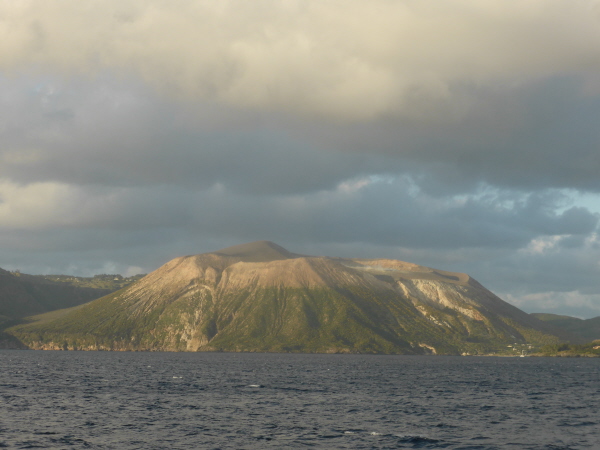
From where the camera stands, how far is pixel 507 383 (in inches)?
7731

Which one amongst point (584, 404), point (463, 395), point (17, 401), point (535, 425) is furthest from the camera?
point (463, 395)

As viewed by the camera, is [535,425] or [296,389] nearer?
[535,425]

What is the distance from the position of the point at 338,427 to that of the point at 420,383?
100666 mm

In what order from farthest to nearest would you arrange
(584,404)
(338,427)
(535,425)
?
1. (584,404)
2. (535,425)
3. (338,427)

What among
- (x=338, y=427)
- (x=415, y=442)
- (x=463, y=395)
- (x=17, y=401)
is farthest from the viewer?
(x=463, y=395)

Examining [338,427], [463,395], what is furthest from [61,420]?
[463,395]

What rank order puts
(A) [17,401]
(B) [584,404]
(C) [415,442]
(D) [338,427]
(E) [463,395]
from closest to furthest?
(C) [415,442], (D) [338,427], (A) [17,401], (B) [584,404], (E) [463,395]

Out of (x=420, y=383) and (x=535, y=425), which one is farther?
(x=420, y=383)

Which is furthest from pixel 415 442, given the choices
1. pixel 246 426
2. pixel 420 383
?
pixel 420 383

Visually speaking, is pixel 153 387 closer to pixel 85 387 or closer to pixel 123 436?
pixel 85 387

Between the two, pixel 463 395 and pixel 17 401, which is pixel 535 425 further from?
pixel 17 401

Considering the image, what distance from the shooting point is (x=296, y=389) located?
6107 inches

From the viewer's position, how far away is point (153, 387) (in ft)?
516

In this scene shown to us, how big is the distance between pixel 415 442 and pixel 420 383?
358 feet
